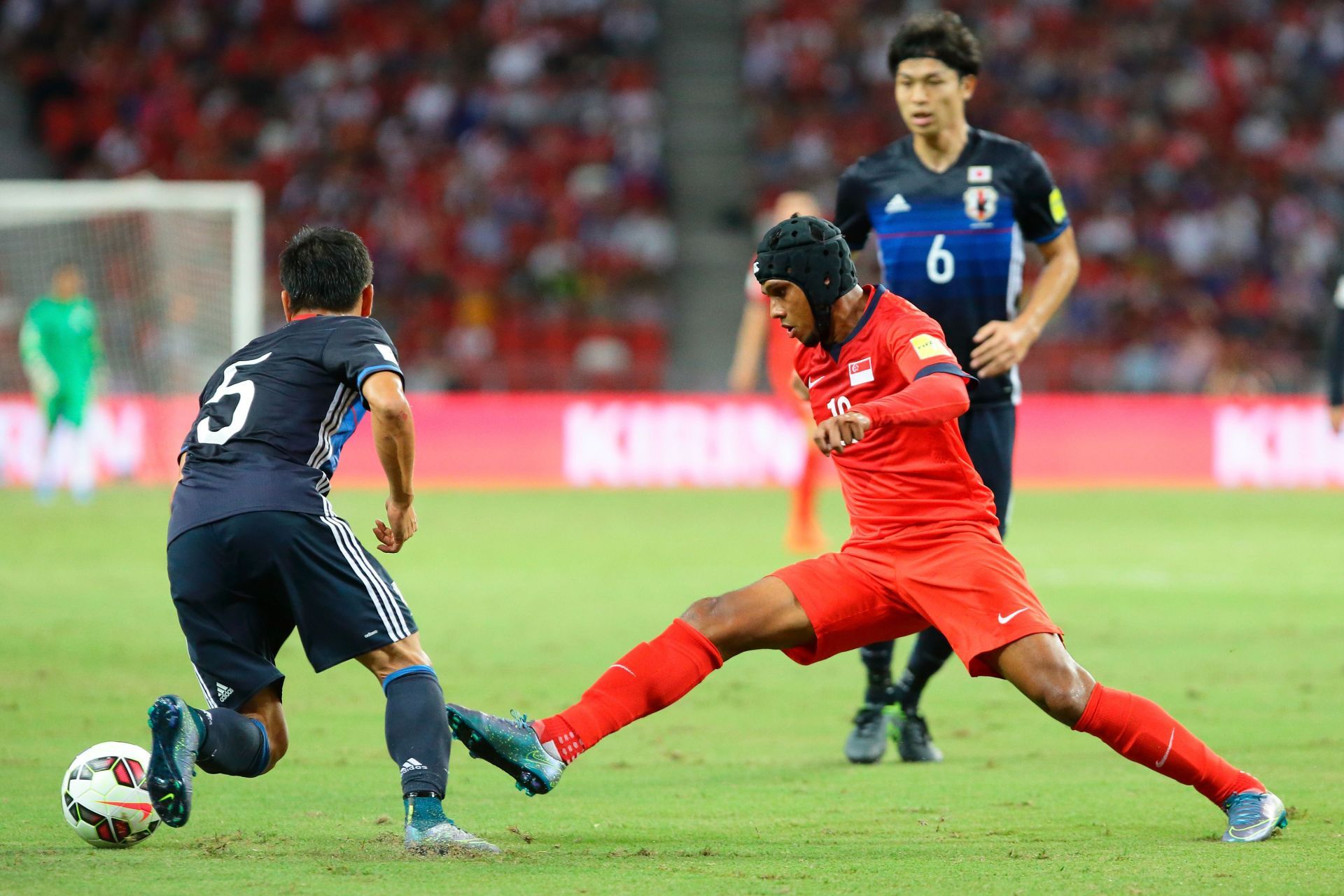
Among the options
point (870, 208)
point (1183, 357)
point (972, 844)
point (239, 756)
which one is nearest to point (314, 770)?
point (239, 756)

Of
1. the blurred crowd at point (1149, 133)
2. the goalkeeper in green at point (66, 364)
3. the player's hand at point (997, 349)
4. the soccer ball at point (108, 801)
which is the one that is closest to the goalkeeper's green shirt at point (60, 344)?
the goalkeeper in green at point (66, 364)

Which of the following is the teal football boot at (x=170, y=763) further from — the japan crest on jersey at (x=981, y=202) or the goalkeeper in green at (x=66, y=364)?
the goalkeeper in green at (x=66, y=364)

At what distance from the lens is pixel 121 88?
88.5 ft

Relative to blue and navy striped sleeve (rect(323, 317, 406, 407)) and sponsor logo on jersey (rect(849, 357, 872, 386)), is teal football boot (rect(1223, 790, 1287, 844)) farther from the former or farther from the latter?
blue and navy striped sleeve (rect(323, 317, 406, 407))

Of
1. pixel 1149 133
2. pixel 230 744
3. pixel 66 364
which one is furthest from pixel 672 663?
pixel 1149 133

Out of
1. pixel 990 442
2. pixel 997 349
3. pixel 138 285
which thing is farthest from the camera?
pixel 138 285

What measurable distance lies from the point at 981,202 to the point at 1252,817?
8.54 ft

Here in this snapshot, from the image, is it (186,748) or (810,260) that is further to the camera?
(810,260)

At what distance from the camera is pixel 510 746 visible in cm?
459

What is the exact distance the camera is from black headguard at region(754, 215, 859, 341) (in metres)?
4.86

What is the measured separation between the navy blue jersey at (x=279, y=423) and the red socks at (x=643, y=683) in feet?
3.01

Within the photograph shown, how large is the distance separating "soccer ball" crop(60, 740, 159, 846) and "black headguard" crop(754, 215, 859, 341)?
2.20m

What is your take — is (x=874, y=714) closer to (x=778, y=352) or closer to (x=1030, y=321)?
(x=1030, y=321)

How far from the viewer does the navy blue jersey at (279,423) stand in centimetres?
464
